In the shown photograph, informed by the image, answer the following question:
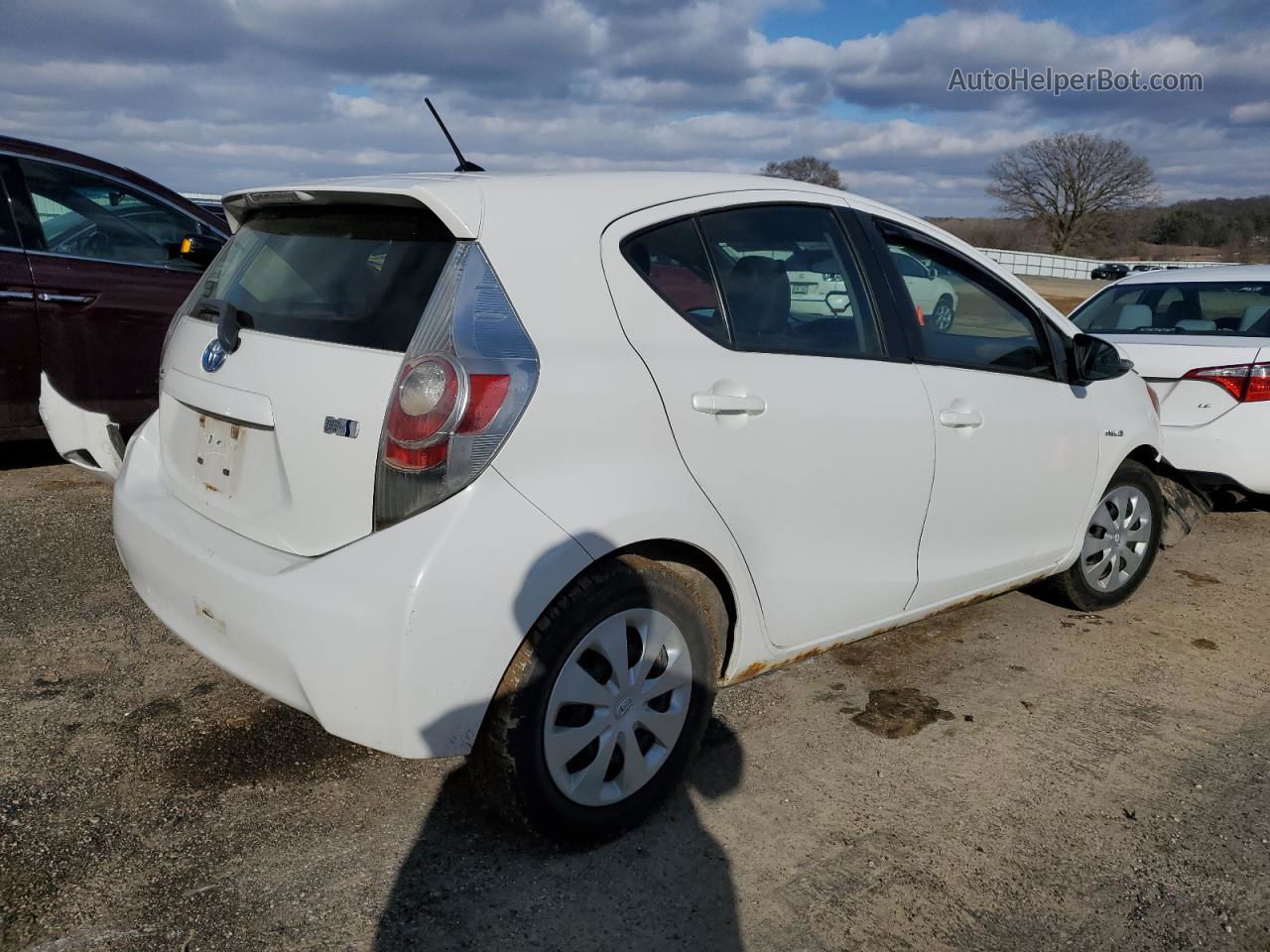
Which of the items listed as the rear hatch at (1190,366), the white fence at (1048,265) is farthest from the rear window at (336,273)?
the white fence at (1048,265)

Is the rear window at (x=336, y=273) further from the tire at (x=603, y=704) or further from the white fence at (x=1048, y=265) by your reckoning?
the white fence at (x=1048, y=265)

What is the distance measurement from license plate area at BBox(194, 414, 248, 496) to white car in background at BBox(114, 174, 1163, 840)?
0.01m

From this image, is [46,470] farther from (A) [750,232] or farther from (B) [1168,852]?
(B) [1168,852]

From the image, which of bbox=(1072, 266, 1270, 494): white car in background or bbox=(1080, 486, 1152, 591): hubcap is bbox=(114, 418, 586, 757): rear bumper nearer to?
bbox=(1080, 486, 1152, 591): hubcap

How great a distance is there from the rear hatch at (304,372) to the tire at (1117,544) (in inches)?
119

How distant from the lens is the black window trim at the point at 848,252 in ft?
8.49

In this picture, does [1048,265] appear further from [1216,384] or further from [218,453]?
[218,453]

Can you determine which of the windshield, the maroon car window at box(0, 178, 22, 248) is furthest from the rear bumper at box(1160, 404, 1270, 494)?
the maroon car window at box(0, 178, 22, 248)

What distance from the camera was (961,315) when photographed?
356 centimetres

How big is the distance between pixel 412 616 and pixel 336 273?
3.12 ft

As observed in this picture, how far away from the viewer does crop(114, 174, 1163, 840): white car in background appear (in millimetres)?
2168

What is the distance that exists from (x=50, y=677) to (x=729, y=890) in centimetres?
240

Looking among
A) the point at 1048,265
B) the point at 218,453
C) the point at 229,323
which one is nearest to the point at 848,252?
the point at 229,323

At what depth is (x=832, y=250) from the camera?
122 inches
